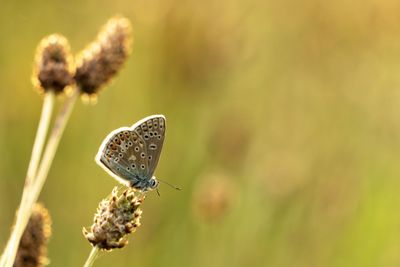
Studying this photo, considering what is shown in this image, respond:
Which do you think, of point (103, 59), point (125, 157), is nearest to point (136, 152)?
point (125, 157)

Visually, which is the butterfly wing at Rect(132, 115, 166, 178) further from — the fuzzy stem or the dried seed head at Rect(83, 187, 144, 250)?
the fuzzy stem

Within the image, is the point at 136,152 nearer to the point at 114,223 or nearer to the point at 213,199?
the point at 114,223

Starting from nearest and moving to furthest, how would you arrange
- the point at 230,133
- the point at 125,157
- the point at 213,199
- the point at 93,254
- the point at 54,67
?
the point at 93,254 → the point at 54,67 → the point at 125,157 → the point at 213,199 → the point at 230,133

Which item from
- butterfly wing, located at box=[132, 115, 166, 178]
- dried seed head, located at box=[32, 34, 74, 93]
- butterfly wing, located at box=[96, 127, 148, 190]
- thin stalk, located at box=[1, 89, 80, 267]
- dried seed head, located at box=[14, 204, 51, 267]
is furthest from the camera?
butterfly wing, located at box=[132, 115, 166, 178]

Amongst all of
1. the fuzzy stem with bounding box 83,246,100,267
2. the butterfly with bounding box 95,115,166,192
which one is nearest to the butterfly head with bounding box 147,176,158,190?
the butterfly with bounding box 95,115,166,192

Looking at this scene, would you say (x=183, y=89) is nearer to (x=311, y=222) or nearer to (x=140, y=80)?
(x=140, y=80)

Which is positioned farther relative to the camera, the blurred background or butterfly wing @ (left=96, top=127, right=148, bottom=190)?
the blurred background
